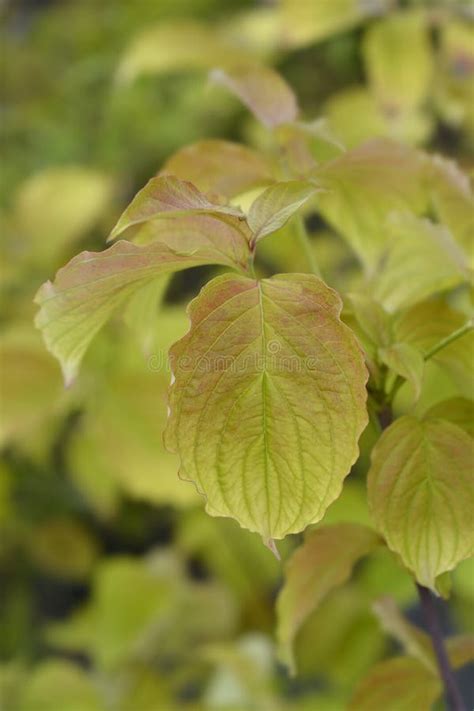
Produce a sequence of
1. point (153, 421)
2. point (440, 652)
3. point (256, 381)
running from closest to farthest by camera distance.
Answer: point (256, 381)
point (440, 652)
point (153, 421)

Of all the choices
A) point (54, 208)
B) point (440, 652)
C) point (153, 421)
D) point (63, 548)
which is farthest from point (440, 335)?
point (63, 548)

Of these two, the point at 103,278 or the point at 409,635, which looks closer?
the point at 103,278

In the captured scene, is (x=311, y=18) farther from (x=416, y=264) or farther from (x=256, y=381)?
(x=256, y=381)

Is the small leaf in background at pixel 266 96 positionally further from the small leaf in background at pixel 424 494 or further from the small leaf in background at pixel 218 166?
the small leaf in background at pixel 424 494

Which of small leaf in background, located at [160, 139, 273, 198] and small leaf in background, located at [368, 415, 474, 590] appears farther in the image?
small leaf in background, located at [160, 139, 273, 198]

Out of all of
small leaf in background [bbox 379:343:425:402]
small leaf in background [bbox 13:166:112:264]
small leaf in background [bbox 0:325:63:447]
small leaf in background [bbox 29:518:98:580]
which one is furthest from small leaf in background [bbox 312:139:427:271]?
small leaf in background [bbox 29:518:98:580]

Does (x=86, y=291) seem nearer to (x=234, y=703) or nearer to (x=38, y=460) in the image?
(x=234, y=703)

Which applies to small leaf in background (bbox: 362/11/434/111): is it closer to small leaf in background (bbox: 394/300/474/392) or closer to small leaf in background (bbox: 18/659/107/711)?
small leaf in background (bbox: 394/300/474/392)
